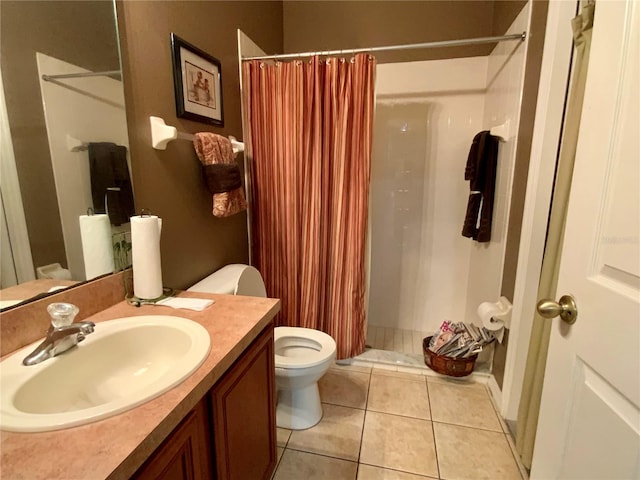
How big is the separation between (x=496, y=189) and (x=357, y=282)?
105 cm

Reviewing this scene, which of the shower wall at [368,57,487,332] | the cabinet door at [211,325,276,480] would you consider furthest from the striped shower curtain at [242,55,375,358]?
the cabinet door at [211,325,276,480]

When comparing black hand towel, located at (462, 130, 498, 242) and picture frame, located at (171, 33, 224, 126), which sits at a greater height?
picture frame, located at (171, 33, 224, 126)

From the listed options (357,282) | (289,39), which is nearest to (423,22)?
(289,39)

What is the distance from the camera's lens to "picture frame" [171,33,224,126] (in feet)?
4.54

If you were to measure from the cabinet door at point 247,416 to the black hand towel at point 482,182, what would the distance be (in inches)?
63.1

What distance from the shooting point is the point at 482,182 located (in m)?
2.06

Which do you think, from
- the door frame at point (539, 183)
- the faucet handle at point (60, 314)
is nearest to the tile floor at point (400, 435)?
the door frame at point (539, 183)

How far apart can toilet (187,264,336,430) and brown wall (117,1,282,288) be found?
→ 159mm

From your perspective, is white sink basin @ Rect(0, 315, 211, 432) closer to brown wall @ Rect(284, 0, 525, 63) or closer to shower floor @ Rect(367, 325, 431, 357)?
shower floor @ Rect(367, 325, 431, 357)

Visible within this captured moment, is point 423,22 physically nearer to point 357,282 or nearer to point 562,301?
point 357,282

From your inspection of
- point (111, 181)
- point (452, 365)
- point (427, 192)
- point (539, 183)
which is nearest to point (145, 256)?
point (111, 181)

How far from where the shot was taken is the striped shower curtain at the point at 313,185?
5.94 ft

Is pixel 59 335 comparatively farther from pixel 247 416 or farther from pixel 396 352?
pixel 396 352

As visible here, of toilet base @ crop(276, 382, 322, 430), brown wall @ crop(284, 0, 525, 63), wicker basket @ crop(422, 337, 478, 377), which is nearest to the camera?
toilet base @ crop(276, 382, 322, 430)
